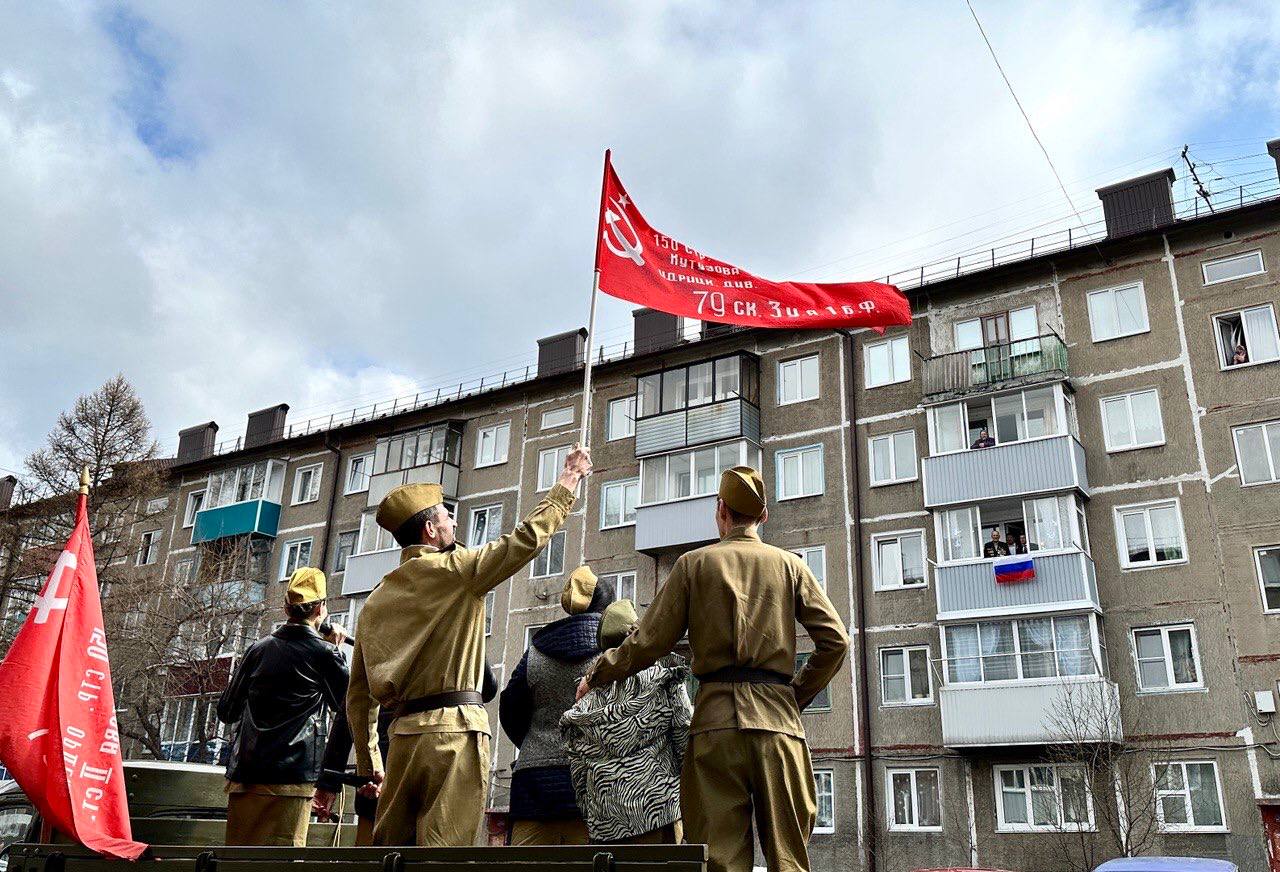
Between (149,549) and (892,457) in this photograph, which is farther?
(149,549)

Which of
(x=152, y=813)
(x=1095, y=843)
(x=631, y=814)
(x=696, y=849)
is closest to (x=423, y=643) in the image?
(x=631, y=814)

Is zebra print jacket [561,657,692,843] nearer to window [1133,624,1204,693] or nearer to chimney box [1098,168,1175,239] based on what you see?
window [1133,624,1204,693]

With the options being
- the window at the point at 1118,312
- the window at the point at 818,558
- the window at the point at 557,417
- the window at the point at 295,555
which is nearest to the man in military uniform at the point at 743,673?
the window at the point at 818,558

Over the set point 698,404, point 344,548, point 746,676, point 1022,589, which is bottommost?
point 746,676

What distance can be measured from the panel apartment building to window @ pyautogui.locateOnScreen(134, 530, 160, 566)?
1578 cm

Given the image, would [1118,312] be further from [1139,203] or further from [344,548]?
[344,548]

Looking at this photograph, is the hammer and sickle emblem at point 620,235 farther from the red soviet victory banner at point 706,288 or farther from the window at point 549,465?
the window at point 549,465

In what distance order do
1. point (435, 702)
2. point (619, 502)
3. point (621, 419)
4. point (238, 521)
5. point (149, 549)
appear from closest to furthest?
point (435, 702)
point (619, 502)
point (621, 419)
point (238, 521)
point (149, 549)

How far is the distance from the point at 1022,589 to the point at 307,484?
96.5 ft

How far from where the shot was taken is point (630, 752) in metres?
5.21

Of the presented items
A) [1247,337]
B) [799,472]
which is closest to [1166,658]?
[1247,337]

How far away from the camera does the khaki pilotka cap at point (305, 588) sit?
6.95 m

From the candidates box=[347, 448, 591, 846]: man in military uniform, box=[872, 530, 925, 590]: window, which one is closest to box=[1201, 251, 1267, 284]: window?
box=[872, 530, 925, 590]: window

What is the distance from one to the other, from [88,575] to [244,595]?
36.8 meters
